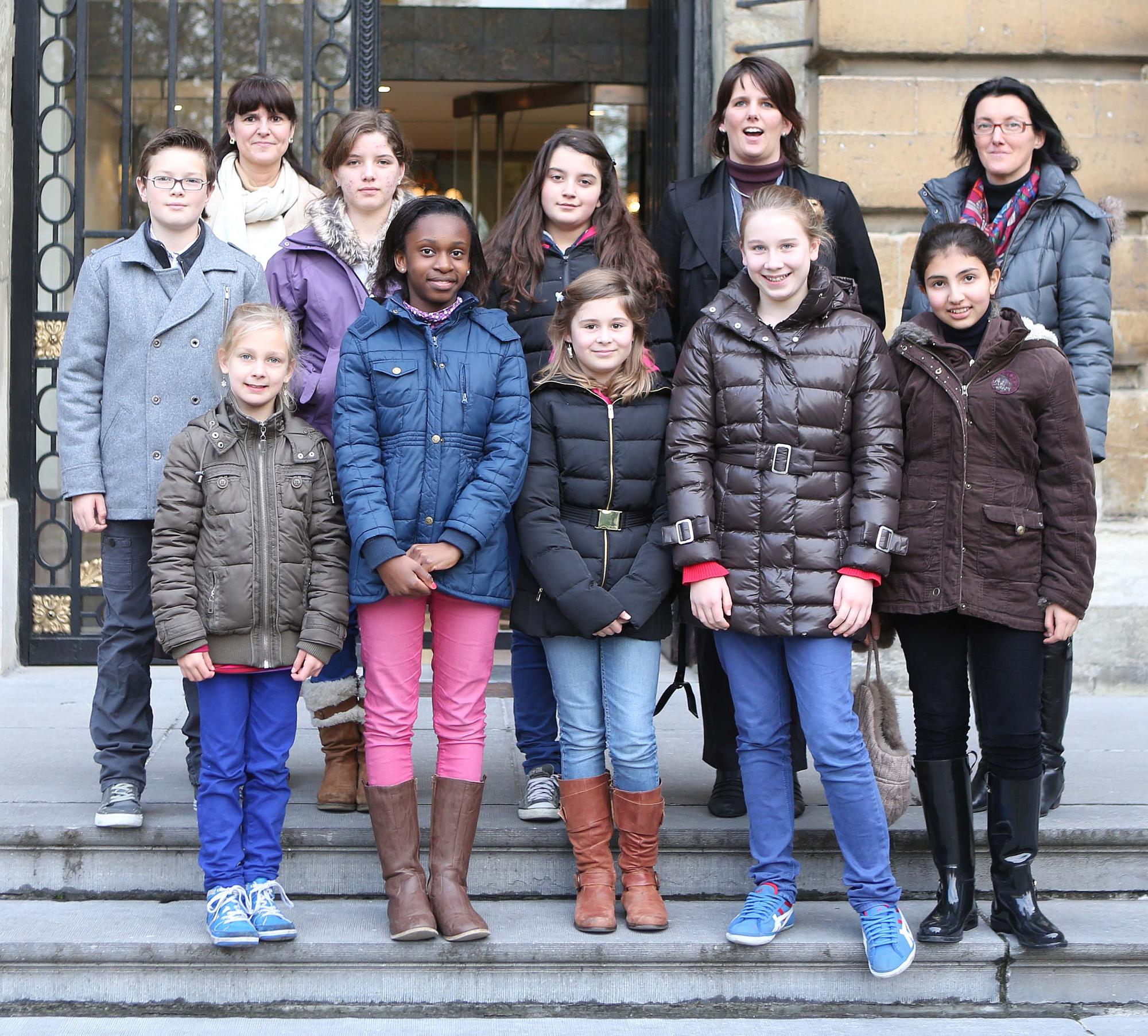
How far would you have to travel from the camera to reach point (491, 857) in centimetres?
388

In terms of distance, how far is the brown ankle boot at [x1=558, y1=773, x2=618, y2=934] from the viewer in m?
3.58

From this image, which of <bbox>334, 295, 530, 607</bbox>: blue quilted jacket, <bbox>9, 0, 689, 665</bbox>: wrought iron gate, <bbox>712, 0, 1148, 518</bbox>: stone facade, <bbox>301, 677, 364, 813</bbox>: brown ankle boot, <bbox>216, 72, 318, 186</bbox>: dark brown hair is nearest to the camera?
<bbox>334, 295, 530, 607</bbox>: blue quilted jacket

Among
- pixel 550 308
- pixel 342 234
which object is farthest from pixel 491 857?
pixel 342 234

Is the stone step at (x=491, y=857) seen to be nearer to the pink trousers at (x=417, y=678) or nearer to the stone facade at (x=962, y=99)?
the pink trousers at (x=417, y=678)

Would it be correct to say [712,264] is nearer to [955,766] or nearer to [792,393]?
[792,393]

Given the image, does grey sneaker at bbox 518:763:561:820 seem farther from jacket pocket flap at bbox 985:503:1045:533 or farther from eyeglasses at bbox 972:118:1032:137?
eyeglasses at bbox 972:118:1032:137

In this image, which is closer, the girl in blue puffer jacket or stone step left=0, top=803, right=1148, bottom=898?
the girl in blue puffer jacket

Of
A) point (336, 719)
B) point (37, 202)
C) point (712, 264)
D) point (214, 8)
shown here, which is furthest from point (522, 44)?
point (336, 719)

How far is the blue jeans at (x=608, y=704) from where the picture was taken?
356 cm

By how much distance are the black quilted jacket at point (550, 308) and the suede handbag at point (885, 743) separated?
102cm

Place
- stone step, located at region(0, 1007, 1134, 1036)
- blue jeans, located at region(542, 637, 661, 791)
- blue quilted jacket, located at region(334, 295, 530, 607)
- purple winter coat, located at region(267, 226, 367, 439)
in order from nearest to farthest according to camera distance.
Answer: stone step, located at region(0, 1007, 1134, 1036) → blue quilted jacket, located at region(334, 295, 530, 607) → blue jeans, located at region(542, 637, 661, 791) → purple winter coat, located at region(267, 226, 367, 439)

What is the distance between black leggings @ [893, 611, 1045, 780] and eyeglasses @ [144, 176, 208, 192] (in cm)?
226

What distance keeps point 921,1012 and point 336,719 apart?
1.79m

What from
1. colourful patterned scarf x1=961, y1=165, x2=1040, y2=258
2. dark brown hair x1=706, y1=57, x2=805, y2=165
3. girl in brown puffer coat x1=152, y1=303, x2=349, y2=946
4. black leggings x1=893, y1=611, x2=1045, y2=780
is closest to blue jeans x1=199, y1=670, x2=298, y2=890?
girl in brown puffer coat x1=152, y1=303, x2=349, y2=946
